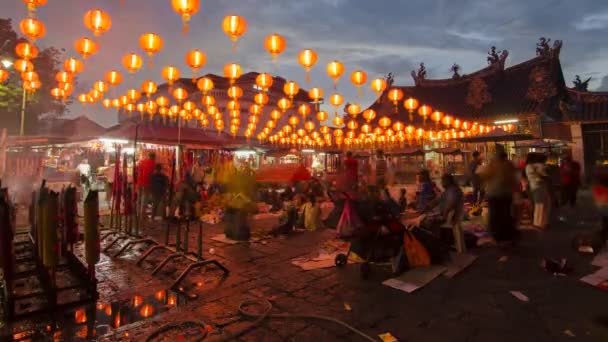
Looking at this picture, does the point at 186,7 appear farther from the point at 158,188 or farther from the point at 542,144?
the point at 542,144

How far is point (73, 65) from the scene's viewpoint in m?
14.2

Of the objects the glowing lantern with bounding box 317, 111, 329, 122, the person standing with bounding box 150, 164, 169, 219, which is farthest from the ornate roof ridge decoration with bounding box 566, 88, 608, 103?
the person standing with bounding box 150, 164, 169, 219

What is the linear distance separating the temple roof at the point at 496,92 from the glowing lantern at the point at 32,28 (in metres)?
24.2

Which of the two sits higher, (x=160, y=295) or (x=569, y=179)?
(x=569, y=179)

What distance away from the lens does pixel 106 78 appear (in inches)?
601

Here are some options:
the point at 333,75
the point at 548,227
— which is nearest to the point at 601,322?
the point at 548,227

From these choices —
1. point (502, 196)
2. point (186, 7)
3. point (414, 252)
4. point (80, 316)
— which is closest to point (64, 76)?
point (186, 7)

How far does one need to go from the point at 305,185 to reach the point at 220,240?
6135mm

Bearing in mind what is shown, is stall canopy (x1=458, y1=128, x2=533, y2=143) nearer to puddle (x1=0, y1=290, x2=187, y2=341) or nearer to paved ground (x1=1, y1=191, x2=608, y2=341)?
paved ground (x1=1, y1=191, x2=608, y2=341)

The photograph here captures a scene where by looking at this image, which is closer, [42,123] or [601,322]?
[601,322]

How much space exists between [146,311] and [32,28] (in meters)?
→ 11.5

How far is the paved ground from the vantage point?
3898 millimetres

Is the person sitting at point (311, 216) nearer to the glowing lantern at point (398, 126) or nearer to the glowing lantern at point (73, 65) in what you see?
the glowing lantern at point (73, 65)

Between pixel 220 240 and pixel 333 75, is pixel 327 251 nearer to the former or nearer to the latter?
pixel 220 240
